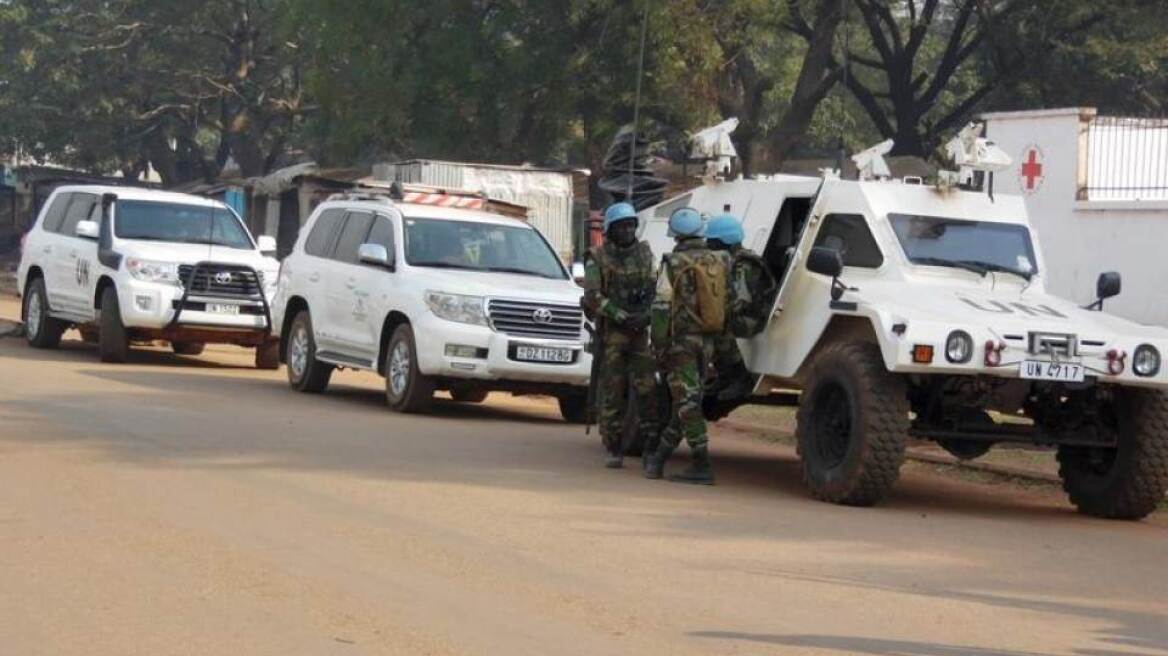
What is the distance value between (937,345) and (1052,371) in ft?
2.41

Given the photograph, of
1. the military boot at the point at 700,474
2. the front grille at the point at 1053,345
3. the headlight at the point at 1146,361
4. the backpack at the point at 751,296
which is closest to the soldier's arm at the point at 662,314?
the backpack at the point at 751,296

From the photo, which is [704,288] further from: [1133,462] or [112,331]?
[112,331]

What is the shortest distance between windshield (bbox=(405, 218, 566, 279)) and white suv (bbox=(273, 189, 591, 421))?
0.01 m

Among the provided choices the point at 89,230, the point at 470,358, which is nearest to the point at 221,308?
the point at 89,230

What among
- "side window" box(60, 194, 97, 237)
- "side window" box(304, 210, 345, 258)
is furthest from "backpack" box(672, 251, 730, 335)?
"side window" box(60, 194, 97, 237)

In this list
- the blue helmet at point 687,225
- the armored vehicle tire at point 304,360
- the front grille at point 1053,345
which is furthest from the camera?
the armored vehicle tire at point 304,360

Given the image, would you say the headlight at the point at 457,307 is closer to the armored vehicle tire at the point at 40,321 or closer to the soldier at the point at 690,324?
the soldier at the point at 690,324

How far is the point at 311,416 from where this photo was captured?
16.3 meters

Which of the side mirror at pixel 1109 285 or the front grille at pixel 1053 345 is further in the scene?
the side mirror at pixel 1109 285

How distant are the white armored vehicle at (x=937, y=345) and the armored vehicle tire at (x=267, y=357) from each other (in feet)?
30.2

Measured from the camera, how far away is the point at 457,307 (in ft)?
55.2

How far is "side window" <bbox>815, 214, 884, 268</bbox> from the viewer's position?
13.1 meters

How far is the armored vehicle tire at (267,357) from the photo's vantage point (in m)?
22.2

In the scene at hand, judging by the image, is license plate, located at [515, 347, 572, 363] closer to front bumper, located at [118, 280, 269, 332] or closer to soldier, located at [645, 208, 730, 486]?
soldier, located at [645, 208, 730, 486]
